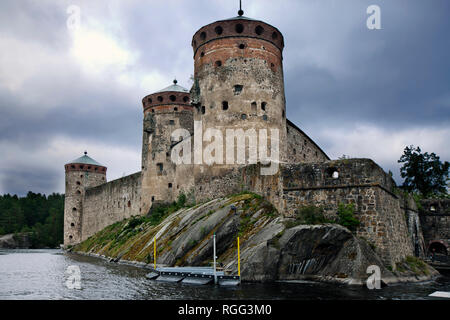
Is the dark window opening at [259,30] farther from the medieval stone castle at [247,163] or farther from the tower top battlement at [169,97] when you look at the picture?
the tower top battlement at [169,97]

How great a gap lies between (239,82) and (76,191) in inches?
1491

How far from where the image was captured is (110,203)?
49562 millimetres

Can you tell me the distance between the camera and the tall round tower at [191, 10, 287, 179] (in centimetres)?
2636

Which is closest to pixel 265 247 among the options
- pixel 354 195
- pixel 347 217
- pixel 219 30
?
pixel 347 217

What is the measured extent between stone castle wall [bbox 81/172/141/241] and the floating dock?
25.8 metres

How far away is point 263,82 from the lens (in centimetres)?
2688

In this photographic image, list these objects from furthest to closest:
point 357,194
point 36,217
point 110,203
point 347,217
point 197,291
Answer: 1. point 36,217
2. point 110,203
3. point 357,194
4. point 347,217
5. point 197,291

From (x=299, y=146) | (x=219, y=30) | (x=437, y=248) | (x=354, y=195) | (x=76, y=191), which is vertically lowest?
(x=437, y=248)

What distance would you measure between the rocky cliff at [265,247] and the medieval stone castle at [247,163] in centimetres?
105

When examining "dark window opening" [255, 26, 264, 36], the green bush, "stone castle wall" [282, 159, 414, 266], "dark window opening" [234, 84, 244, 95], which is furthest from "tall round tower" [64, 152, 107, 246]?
the green bush

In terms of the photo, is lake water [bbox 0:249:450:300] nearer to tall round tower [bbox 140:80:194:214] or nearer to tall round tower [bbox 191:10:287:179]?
tall round tower [bbox 191:10:287:179]

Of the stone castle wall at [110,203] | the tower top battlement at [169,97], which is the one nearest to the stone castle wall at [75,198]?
the stone castle wall at [110,203]

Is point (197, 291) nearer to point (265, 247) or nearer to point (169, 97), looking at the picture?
point (265, 247)
